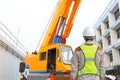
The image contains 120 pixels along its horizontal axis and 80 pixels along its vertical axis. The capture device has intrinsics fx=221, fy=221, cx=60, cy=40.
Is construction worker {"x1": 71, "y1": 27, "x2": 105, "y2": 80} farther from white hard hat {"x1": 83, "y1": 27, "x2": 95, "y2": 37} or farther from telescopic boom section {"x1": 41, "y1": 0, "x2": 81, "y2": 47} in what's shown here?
telescopic boom section {"x1": 41, "y1": 0, "x2": 81, "y2": 47}

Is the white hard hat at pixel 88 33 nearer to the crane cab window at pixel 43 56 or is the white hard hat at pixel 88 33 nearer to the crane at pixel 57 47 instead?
the crane at pixel 57 47

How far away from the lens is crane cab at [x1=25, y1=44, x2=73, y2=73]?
27.5 ft

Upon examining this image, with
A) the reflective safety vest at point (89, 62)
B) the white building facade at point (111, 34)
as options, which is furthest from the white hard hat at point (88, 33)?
the white building facade at point (111, 34)

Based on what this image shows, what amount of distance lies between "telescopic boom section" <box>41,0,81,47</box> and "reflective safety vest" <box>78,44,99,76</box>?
6.47m

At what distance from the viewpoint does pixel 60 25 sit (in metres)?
10.9

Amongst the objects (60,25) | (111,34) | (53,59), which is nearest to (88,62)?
(53,59)

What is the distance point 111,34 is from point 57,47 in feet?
90.5

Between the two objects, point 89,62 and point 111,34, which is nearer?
point 89,62

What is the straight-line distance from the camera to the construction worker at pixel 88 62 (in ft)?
13.2

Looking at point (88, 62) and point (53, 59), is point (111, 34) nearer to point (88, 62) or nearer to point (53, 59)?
point (53, 59)

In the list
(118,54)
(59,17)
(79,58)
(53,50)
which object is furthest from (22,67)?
(118,54)

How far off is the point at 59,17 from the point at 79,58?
22.5 feet

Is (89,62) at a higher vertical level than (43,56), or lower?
lower

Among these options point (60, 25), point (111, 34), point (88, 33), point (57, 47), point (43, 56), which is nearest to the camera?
point (88, 33)
